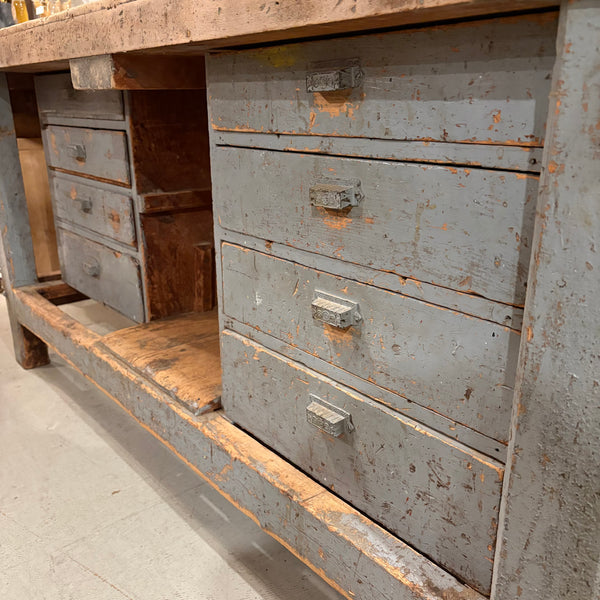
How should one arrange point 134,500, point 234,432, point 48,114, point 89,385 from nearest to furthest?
1. point 234,432
2. point 134,500
3. point 48,114
4. point 89,385

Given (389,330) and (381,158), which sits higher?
(381,158)

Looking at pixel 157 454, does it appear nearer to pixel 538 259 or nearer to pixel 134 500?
pixel 134 500

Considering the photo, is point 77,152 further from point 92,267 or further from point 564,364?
point 564,364

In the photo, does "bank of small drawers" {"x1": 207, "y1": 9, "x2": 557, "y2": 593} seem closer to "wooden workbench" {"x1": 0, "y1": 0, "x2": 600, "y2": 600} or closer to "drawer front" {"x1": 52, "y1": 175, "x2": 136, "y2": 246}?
"wooden workbench" {"x1": 0, "y1": 0, "x2": 600, "y2": 600}

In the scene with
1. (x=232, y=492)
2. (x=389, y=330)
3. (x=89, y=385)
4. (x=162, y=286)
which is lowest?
(x=89, y=385)

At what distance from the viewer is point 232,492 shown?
1217 millimetres

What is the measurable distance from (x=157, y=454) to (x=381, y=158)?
50.2 inches

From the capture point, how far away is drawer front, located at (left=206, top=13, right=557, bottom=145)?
664 mm

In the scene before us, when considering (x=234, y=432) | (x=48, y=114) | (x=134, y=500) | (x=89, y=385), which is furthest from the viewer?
(x=89, y=385)

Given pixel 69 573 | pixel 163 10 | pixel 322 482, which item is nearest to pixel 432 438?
pixel 322 482

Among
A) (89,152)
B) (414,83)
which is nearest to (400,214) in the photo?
(414,83)

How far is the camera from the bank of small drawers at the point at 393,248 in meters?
0.71

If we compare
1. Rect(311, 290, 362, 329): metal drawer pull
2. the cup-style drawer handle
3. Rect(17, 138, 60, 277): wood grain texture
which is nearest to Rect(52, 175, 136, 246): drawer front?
the cup-style drawer handle

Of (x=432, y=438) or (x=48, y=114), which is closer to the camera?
(x=432, y=438)
